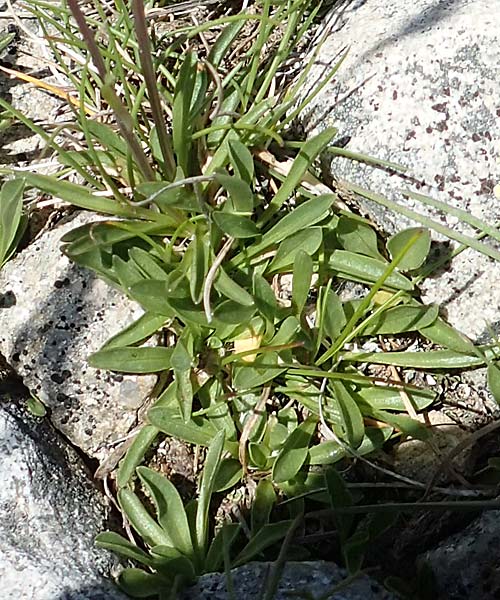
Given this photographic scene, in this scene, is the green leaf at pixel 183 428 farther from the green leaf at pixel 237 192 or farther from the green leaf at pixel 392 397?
the green leaf at pixel 237 192

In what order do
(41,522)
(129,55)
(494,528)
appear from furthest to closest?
(129,55), (41,522), (494,528)

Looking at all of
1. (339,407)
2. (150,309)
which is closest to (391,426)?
(339,407)

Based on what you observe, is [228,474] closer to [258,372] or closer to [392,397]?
[258,372]

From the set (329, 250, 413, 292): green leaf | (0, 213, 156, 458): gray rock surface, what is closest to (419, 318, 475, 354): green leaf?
(329, 250, 413, 292): green leaf

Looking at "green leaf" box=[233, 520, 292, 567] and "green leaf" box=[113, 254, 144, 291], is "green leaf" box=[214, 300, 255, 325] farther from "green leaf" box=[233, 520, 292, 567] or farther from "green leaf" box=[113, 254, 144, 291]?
"green leaf" box=[233, 520, 292, 567]

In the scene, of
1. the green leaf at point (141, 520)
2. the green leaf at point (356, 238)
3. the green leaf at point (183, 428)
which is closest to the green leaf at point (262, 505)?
the green leaf at point (183, 428)

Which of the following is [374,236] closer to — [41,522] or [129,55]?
[129,55]
